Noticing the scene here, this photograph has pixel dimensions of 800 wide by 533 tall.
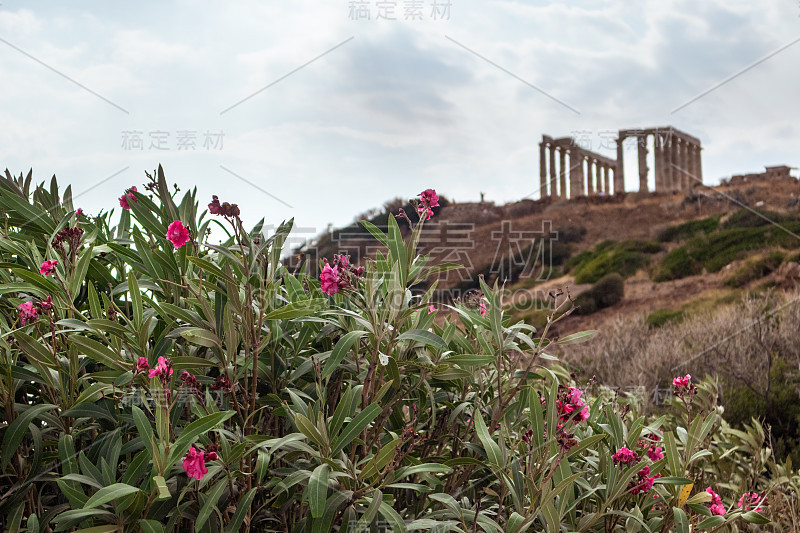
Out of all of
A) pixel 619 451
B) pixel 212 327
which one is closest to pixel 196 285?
pixel 212 327

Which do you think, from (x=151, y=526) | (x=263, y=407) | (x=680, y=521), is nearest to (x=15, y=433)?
(x=151, y=526)

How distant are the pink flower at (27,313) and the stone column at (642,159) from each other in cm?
3551

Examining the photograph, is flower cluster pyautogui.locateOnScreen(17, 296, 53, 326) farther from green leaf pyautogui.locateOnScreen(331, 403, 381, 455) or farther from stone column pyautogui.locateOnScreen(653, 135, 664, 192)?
stone column pyautogui.locateOnScreen(653, 135, 664, 192)

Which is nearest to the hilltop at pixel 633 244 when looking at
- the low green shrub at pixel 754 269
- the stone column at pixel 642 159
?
the low green shrub at pixel 754 269

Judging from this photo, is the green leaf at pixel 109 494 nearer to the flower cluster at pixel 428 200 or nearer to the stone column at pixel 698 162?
the flower cluster at pixel 428 200

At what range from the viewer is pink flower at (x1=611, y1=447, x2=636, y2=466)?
1774 millimetres

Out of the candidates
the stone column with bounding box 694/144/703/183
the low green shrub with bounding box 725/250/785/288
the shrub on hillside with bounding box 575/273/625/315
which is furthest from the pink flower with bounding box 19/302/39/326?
the stone column with bounding box 694/144/703/183

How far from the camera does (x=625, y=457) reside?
178 cm

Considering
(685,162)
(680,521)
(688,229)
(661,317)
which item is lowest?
(661,317)

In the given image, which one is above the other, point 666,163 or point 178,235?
point 666,163

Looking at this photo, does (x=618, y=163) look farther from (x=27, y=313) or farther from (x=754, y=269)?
(x=27, y=313)

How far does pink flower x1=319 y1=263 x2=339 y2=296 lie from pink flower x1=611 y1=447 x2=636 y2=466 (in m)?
0.94

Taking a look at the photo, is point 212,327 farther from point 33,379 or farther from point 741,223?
point 741,223

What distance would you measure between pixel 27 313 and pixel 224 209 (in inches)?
25.7
